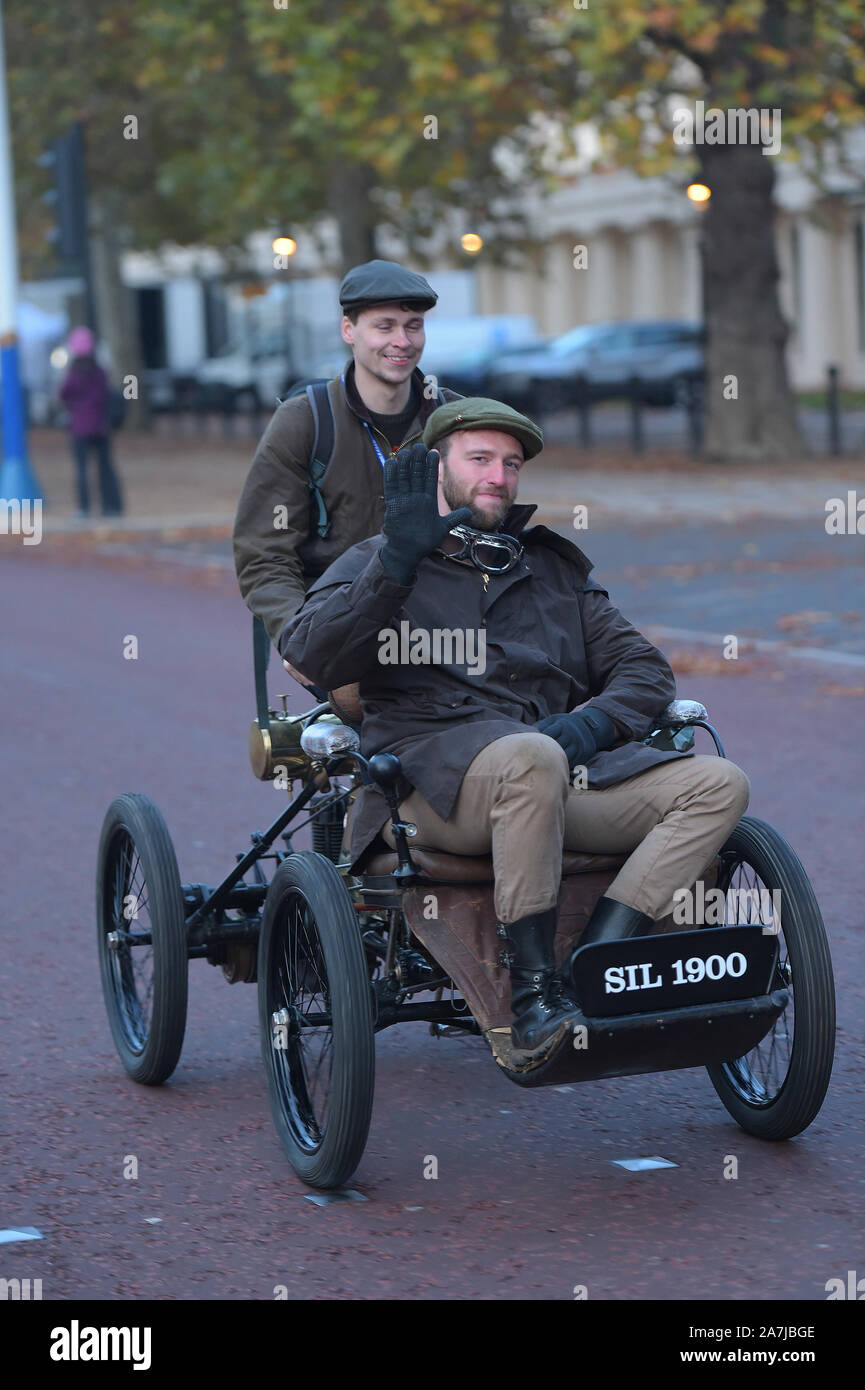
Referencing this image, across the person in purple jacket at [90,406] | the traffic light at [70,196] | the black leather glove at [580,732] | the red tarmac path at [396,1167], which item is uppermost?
the traffic light at [70,196]

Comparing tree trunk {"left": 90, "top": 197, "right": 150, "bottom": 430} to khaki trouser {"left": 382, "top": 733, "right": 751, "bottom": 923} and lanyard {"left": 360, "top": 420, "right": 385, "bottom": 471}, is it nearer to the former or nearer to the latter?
lanyard {"left": 360, "top": 420, "right": 385, "bottom": 471}

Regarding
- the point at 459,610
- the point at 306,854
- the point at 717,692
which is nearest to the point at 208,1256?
the point at 306,854

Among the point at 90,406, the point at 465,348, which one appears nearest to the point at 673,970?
the point at 90,406

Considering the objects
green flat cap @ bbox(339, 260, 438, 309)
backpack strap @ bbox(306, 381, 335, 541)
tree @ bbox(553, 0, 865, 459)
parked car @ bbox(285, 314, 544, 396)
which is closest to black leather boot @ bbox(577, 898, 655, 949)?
backpack strap @ bbox(306, 381, 335, 541)

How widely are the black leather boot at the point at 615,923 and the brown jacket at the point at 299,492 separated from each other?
48.4 inches

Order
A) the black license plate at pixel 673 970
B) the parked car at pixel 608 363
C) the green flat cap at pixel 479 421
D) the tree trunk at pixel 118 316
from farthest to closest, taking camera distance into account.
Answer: the tree trunk at pixel 118 316 < the parked car at pixel 608 363 < the green flat cap at pixel 479 421 < the black license plate at pixel 673 970

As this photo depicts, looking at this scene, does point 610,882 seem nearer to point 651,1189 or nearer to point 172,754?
point 651,1189

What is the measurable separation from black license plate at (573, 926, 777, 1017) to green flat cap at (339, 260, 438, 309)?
1.72 meters

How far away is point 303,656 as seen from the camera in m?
4.41

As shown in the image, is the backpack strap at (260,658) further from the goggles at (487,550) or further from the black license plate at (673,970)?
the black license plate at (673,970)

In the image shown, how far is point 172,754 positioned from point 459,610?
16.4 ft

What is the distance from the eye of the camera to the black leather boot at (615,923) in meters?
4.25

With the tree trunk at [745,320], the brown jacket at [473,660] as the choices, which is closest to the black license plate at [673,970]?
the brown jacket at [473,660]

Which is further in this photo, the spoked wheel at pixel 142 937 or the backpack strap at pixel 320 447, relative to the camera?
the backpack strap at pixel 320 447
